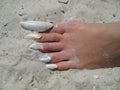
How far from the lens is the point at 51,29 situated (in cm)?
189

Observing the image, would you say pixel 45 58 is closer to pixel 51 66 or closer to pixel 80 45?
pixel 51 66

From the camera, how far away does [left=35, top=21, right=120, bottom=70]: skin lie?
1895mm

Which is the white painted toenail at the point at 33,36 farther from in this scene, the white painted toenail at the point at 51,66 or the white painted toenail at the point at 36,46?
the white painted toenail at the point at 51,66

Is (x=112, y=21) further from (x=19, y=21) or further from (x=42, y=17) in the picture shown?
(x=19, y=21)

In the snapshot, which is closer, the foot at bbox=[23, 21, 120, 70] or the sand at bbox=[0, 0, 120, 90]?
the sand at bbox=[0, 0, 120, 90]

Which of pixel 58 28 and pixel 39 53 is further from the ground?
pixel 58 28

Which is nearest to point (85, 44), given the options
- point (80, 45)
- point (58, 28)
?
point (80, 45)

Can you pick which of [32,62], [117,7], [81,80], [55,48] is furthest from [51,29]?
[117,7]

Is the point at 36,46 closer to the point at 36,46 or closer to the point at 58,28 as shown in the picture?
the point at 36,46

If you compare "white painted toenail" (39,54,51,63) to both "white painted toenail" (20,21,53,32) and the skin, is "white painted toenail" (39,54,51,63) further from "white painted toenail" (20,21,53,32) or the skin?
"white painted toenail" (20,21,53,32)

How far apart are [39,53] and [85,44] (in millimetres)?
301

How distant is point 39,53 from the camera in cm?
183

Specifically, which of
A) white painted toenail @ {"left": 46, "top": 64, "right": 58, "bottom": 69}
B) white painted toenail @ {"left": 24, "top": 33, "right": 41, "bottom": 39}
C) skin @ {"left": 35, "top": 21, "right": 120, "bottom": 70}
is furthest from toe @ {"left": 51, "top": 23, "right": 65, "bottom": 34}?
white painted toenail @ {"left": 46, "top": 64, "right": 58, "bottom": 69}

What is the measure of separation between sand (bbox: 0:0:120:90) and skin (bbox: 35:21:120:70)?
0.24 feet
